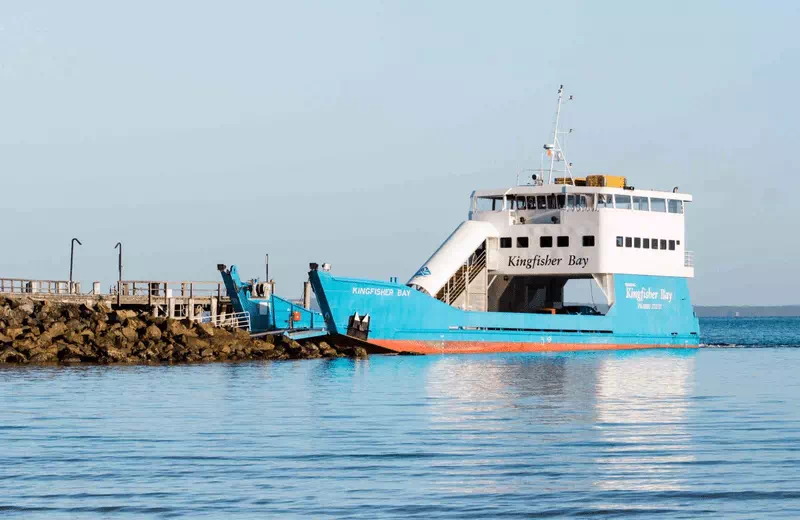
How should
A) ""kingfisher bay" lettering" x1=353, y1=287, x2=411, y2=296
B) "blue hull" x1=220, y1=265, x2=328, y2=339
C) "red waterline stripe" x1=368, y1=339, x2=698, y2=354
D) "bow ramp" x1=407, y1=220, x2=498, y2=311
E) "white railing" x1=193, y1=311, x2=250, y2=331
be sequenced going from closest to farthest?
""kingfisher bay" lettering" x1=353, y1=287, x2=411, y2=296 → "red waterline stripe" x1=368, y1=339, x2=698, y2=354 → "blue hull" x1=220, y1=265, x2=328, y2=339 → "white railing" x1=193, y1=311, x2=250, y2=331 → "bow ramp" x1=407, y1=220, x2=498, y2=311

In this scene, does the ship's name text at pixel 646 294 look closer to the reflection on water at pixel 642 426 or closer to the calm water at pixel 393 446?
the reflection on water at pixel 642 426

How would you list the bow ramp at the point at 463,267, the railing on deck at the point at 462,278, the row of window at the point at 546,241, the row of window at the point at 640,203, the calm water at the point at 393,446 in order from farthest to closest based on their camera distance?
the row of window at the point at 640,203
the railing on deck at the point at 462,278
the row of window at the point at 546,241
the bow ramp at the point at 463,267
the calm water at the point at 393,446

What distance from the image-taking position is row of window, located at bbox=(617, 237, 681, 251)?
44.8m

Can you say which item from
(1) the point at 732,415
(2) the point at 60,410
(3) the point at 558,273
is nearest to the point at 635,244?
(3) the point at 558,273

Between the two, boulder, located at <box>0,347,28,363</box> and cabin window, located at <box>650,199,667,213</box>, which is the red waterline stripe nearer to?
cabin window, located at <box>650,199,667,213</box>

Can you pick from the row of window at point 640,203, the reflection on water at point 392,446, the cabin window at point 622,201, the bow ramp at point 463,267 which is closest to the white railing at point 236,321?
the bow ramp at point 463,267

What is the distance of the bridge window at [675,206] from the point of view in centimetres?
4719

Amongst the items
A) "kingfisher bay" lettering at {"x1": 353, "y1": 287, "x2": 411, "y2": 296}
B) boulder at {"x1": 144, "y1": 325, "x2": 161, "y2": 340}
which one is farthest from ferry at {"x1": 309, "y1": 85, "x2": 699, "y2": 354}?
boulder at {"x1": 144, "y1": 325, "x2": 161, "y2": 340}

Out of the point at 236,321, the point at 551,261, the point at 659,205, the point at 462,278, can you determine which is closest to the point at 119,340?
the point at 236,321

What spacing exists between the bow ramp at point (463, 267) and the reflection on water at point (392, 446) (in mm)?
12027

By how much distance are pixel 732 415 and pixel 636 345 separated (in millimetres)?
24403

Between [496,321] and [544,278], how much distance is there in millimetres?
7117

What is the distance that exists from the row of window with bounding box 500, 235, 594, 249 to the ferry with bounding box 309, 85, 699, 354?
35mm

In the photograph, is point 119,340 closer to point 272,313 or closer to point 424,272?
point 272,313
